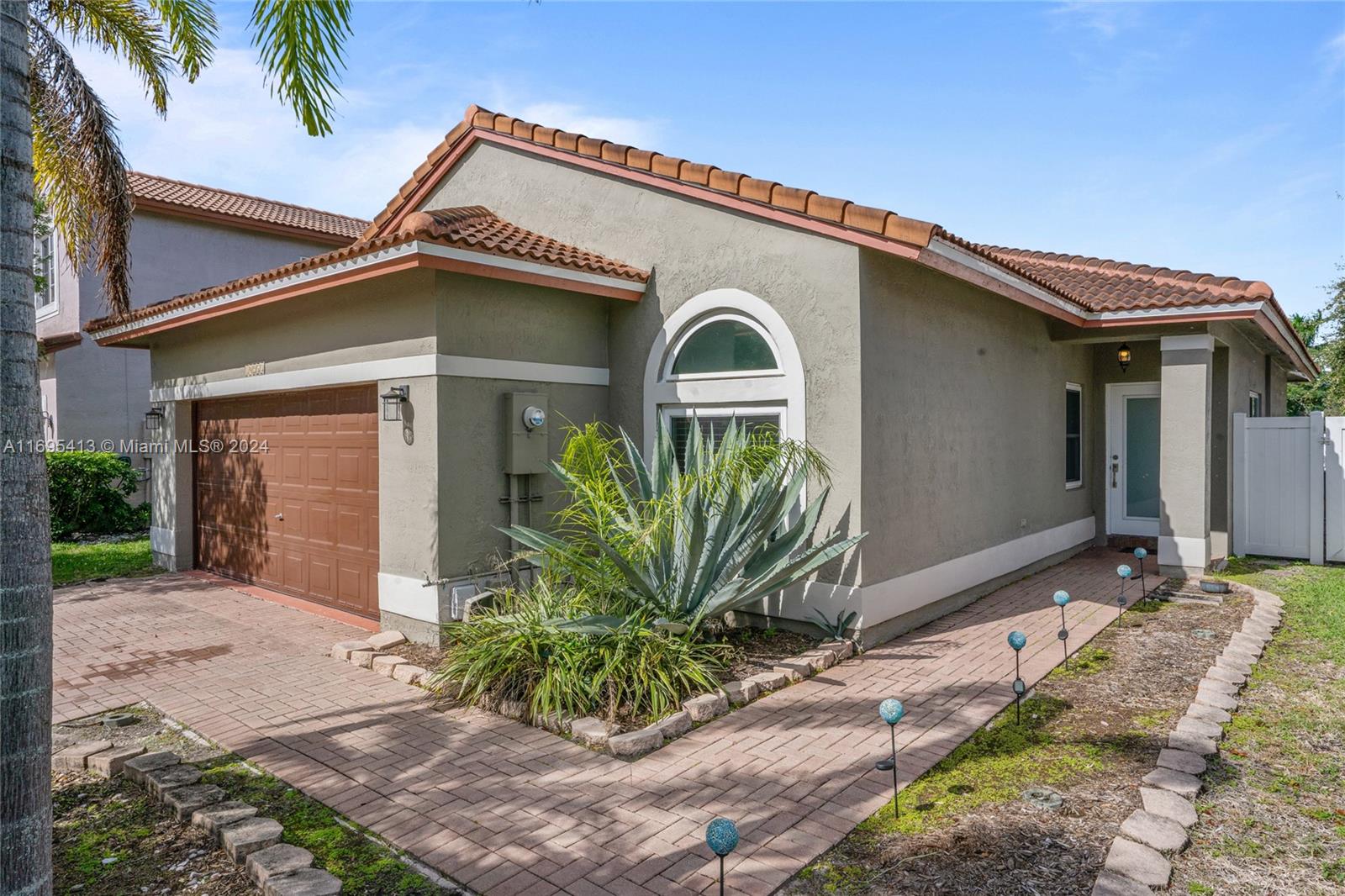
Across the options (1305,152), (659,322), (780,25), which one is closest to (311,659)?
(659,322)

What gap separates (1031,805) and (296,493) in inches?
338

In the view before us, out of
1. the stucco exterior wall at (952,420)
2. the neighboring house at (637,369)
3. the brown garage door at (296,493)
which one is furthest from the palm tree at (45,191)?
the stucco exterior wall at (952,420)

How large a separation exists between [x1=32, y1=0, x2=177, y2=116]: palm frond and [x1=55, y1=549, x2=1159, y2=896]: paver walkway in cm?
785

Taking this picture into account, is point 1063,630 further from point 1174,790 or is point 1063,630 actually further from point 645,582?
point 645,582

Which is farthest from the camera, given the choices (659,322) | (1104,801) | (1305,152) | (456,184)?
(1305,152)

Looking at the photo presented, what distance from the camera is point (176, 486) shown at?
12.1 metres

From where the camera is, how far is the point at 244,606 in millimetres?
9859

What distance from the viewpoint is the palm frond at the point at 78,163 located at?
446 inches

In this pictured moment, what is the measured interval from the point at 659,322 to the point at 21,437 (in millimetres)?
6426

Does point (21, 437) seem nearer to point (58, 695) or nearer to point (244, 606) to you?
point (58, 695)

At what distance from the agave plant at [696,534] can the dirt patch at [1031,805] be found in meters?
2.11

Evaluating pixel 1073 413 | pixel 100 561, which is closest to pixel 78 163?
pixel 100 561

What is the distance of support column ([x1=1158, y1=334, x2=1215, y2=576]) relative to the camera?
10180 mm

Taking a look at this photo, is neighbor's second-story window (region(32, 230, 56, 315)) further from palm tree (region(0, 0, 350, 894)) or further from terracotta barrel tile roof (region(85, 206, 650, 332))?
terracotta barrel tile roof (region(85, 206, 650, 332))
